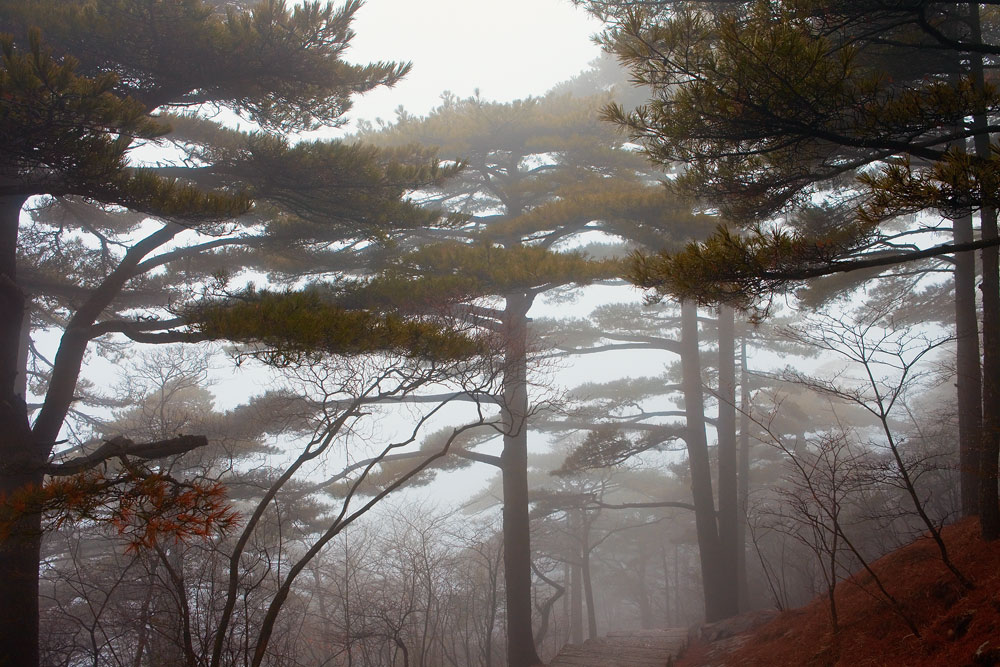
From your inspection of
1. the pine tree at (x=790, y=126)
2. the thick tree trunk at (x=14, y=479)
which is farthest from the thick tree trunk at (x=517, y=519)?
the thick tree trunk at (x=14, y=479)

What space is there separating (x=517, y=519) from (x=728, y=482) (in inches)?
212

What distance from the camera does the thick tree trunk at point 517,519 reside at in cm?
835

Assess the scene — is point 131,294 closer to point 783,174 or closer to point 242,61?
point 242,61

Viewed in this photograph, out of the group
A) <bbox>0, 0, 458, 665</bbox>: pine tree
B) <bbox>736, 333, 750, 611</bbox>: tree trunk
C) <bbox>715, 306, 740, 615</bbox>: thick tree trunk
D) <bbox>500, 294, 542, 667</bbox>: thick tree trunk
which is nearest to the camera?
<bbox>0, 0, 458, 665</bbox>: pine tree

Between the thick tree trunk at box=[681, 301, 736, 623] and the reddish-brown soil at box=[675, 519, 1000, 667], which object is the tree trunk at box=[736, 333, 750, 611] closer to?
the thick tree trunk at box=[681, 301, 736, 623]

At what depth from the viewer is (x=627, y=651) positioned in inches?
289

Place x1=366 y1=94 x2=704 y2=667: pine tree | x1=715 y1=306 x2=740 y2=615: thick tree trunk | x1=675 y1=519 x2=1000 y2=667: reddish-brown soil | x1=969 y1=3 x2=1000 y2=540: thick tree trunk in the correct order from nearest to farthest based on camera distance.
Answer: x1=675 y1=519 x2=1000 y2=667: reddish-brown soil
x1=969 y1=3 x2=1000 y2=540: thick tree trunk
x1=366 y1=94 x2=704 y2=667: pine tree
x1=715 y1=306 x2=740 y2=615: thick tree trunk

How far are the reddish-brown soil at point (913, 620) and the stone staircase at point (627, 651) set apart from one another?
871 mm

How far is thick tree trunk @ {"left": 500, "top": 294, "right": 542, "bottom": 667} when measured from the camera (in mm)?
8352

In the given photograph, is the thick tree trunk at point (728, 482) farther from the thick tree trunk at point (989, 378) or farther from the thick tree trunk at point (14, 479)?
the thick tree trunk at point (14, 479)

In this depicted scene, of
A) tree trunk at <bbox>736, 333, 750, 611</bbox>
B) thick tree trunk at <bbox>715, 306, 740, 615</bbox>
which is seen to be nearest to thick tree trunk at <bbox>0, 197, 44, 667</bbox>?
thick tree trunk at <bbox>715, 306, 740, 615</bbox>

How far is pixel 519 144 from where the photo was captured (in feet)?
36.0

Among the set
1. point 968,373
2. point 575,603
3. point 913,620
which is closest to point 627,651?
point 913,620

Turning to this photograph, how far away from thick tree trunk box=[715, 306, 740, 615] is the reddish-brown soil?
4719 mm
